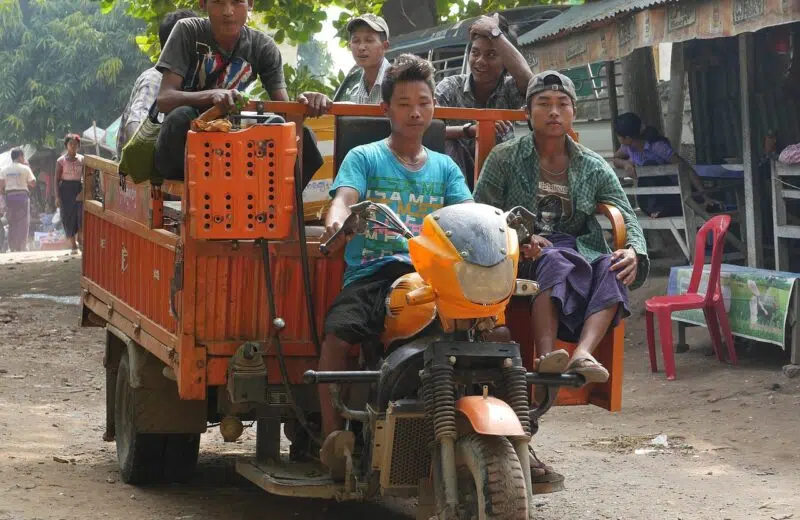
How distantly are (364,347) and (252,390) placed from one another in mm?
464

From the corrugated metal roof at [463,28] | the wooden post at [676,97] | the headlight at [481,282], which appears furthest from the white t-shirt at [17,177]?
the headlight at [481,282]

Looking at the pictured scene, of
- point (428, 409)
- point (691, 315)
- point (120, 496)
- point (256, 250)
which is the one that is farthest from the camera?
point (691, 315)

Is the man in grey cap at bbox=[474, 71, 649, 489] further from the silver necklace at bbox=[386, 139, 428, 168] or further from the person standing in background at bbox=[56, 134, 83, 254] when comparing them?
the person standing in background at bbox=[56, 134, 83, 254]

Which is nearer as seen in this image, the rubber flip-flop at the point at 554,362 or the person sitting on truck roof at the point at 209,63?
the rubber flip-flop at the point at 554,362

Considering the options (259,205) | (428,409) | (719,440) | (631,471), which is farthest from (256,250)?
(719,440)

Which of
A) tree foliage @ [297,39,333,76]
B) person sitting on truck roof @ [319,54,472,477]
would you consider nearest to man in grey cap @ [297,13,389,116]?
person sitting on truck roof @ [319,54,472,477]

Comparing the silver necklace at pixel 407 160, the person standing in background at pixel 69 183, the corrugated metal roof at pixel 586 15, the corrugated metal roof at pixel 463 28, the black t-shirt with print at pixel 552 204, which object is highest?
the corrugated metal roof at pixel 463 28

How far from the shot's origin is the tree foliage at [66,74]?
39.9 metres

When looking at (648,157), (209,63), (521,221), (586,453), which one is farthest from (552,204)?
(648,157)

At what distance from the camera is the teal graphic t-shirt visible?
5062 mm

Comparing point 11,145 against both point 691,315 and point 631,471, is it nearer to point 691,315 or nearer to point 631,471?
point 691,315

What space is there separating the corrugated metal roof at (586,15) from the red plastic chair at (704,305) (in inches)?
74.6

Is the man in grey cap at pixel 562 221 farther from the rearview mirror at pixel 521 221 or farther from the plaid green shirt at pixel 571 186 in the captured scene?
the rearview mirror at pixel 521 221

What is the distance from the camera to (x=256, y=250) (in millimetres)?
5203
